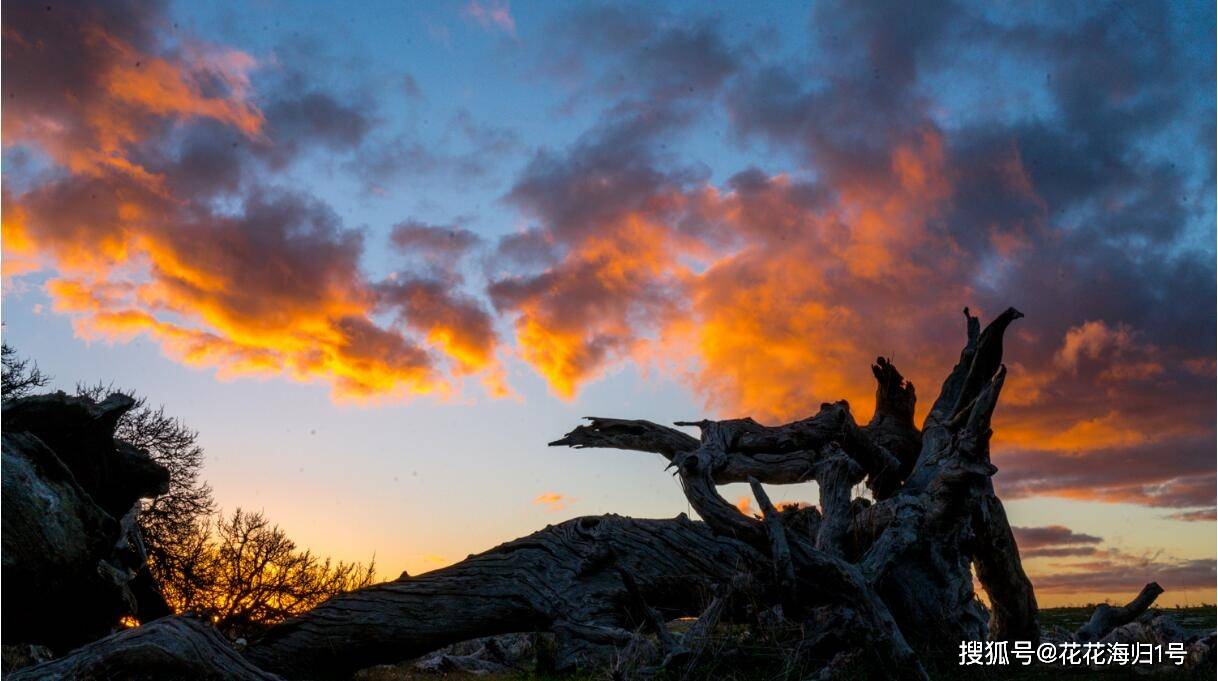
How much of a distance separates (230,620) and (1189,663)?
59.9 feet

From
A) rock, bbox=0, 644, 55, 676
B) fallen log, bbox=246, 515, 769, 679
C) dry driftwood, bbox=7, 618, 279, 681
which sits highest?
fallen log, bbox=246, 515, 769, 679

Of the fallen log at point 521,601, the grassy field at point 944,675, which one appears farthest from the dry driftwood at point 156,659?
the grassy field at point 944,675

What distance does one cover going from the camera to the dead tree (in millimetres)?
10234

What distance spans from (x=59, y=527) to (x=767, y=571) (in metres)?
8.17

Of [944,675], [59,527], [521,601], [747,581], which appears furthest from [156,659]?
[944,675]

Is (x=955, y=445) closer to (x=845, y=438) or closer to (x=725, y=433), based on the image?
(x=845, y=438)

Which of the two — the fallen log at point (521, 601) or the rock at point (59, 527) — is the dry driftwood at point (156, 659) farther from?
the fallen log at point (521, 601)

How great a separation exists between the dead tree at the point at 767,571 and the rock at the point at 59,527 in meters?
2.22

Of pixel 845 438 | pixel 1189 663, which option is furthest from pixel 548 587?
pixel 1189 663

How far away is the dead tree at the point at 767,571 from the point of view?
10234 mm

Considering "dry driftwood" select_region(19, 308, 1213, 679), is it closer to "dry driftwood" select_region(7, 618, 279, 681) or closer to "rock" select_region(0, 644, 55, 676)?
"dry driftwood" select_region(7, 618, 279, 681)

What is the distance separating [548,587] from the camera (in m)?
12.3

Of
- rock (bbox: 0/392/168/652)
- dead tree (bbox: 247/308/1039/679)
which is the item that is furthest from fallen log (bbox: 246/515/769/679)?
rock (bbox: 0/392/168/652)

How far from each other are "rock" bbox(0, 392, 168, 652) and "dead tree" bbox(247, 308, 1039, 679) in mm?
2219
